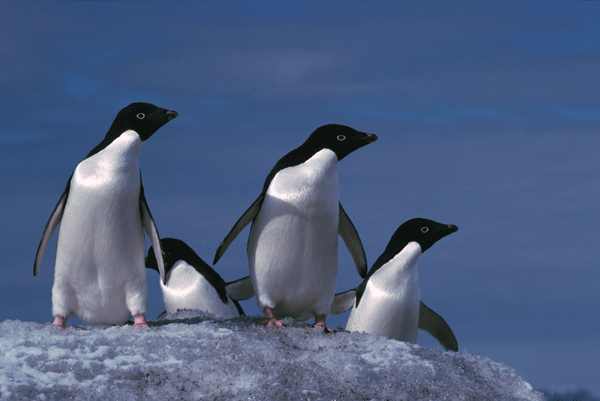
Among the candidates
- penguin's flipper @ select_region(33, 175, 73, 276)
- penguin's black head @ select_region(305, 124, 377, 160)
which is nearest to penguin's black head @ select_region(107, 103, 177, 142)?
penguin's flipper @ select_region(33, 175, 73, 276)

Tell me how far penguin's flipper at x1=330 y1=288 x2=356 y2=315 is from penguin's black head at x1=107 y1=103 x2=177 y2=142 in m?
2.91

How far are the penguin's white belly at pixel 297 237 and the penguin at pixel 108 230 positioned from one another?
869 mm

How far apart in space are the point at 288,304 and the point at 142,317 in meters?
1.14

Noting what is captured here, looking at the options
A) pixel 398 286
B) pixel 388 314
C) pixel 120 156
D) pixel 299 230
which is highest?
pixel 120 156

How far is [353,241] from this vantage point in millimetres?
5812

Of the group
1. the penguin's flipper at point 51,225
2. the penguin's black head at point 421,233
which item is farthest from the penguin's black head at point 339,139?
the penguin's flipper at point 51,225

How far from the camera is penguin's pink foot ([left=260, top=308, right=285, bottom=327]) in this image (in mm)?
4793

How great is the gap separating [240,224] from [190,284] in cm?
171

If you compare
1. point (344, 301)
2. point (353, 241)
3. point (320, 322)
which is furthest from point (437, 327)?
point (320, 322)

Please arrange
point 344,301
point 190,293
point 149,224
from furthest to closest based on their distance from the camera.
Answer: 1. point 344,301
2. point 190,293
3. point 149,224

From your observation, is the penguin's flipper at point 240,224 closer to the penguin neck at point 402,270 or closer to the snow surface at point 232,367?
the snow surface at point 232,367

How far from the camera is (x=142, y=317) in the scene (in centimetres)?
490

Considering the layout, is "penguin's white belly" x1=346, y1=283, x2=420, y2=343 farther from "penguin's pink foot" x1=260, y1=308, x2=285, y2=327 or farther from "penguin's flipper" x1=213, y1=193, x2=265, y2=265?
"penguin's flipper" x1=213, y1=193, x2=265, y2=265

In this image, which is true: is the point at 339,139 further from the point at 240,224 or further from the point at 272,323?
the point at 272,323
